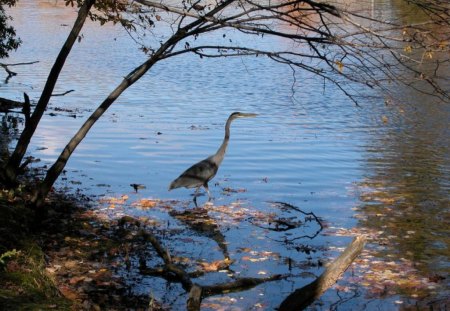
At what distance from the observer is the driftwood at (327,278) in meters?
6.45

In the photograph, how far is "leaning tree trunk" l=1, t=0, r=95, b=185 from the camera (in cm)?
923

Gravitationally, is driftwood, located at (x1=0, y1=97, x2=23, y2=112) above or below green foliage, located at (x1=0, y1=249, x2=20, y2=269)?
above

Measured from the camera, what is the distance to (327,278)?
Result: 21.4 feet

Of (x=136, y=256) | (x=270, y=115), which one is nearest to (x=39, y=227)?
(x=136, y=256)

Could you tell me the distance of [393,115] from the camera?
71.9ft

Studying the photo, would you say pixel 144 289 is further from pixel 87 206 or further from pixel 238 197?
pixel 238 197

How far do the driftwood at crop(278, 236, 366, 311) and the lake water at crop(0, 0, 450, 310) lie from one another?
0.82m

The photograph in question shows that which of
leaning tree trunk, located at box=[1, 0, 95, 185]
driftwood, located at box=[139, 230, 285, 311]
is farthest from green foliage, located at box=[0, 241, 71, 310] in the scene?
leaning tree trunk, located at box=[1, 0, 95, 185]

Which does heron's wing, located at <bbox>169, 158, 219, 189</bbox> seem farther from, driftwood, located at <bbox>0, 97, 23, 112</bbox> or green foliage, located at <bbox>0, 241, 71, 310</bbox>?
driftwood, located at <bbox>0, 97, 23, 112</bbox>

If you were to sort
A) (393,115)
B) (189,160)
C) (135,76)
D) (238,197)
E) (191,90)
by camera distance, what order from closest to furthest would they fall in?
1. (135,76)
2. (238,197)
3. (189,160)
4. (393,115)
5. (191,90)

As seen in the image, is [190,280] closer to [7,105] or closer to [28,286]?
[28,286]

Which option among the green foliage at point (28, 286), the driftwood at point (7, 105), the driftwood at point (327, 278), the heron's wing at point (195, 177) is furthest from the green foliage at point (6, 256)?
the driftwood at point (7, 105)

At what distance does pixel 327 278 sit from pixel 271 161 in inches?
367

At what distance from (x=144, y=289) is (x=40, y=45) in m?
32.3
